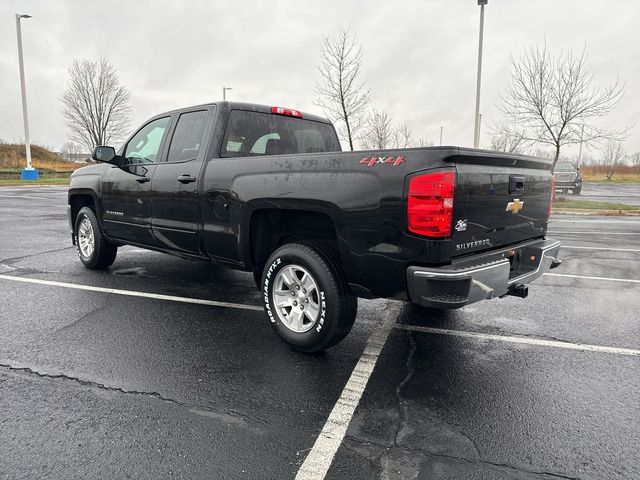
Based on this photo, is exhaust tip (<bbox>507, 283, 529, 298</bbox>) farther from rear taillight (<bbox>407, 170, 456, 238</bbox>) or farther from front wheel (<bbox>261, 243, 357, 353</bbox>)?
front wheel (<bbox>261, 243, 357, 353</bbox>)

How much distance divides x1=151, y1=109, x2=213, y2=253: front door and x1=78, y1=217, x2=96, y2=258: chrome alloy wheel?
1.76m

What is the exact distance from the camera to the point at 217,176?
4.18 metres

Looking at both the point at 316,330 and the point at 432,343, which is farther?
the point at 432,343

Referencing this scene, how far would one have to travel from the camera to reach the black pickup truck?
2961 mm

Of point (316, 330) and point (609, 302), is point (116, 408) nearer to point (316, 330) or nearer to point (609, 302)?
point (316, 330)

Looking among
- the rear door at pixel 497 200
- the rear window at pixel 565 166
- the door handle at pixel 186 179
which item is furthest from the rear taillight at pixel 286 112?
the rear window at pixel 565 166

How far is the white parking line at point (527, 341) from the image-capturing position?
3816 millimetres

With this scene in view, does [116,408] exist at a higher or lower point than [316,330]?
lower

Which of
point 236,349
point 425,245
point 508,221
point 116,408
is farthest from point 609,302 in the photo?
point 116,408

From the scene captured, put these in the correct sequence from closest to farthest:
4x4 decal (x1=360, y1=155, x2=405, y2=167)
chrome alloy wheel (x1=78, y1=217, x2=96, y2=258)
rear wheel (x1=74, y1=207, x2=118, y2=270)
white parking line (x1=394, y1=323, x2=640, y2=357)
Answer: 1. 4x4 decal (x1=360, y1=155, x2=405, y2=167)
2. white parking line (x1=394, y1=323, x2=640, y2=357)
3. rear wheel (x1=74, y1=207, x2=118, y2=270)
4. chrome alloy wheel (x1=78, y1=217, x2=96, y2=258)

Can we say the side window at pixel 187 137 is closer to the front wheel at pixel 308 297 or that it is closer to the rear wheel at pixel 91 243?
the front wheel at pixel 308 297

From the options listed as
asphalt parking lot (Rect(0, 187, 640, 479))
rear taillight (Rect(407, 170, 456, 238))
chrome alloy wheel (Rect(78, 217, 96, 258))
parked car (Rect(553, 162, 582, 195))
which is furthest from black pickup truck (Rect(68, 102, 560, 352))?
parked car (Rect(553, 162, 582, 195))

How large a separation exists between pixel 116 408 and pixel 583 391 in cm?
296

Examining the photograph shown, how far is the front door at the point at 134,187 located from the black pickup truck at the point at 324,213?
0.08 feet
